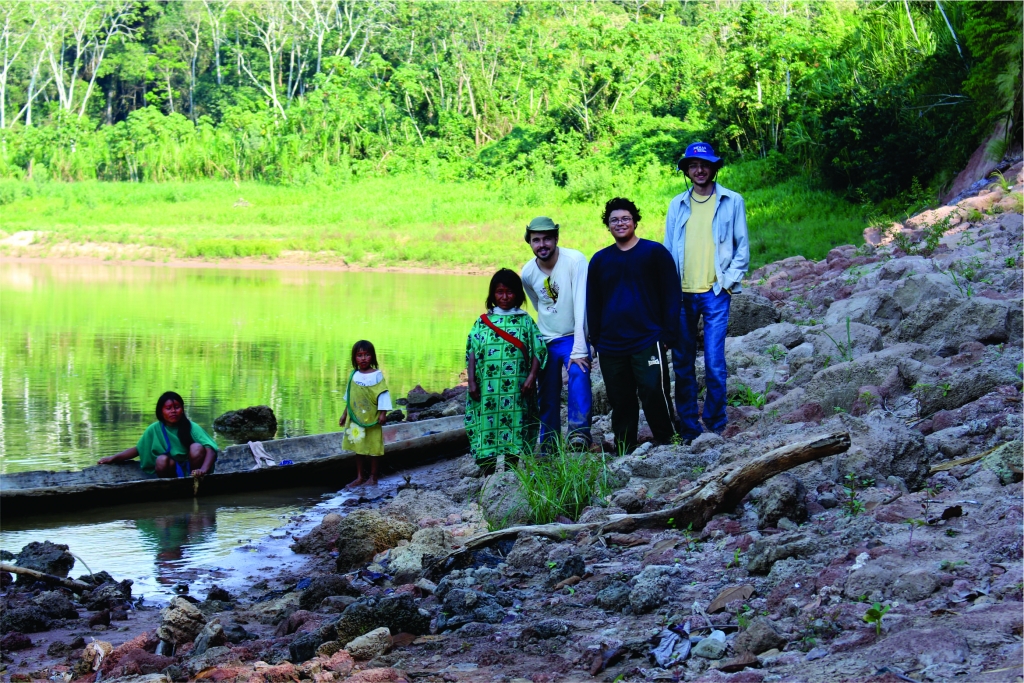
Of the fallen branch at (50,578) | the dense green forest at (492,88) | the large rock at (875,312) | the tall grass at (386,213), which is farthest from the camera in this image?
the tall grass at (386,213)

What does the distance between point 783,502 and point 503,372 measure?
267cm

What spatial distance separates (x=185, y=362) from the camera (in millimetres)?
15656

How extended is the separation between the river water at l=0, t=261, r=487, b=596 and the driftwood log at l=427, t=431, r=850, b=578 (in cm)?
210

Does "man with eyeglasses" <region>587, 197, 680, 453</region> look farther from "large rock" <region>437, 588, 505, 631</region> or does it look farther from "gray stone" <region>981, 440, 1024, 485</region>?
"large rock" <region>437, 588, 505, 631</region>

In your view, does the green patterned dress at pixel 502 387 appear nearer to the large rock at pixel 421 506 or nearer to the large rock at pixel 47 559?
the large rock at pixel 421 506

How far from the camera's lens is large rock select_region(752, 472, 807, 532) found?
5.17 metres

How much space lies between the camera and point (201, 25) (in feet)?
171

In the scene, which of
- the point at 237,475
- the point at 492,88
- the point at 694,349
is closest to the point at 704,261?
the point at 694,349

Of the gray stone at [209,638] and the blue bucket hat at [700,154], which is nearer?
the gray stone at [209,638]

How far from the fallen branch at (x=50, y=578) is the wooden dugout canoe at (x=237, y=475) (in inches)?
67.8

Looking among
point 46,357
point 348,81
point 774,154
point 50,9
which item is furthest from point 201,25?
point 46,357

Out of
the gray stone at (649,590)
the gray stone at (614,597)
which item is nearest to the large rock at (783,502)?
the gray stone at (649,590)

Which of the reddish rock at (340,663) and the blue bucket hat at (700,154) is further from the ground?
the blue bucket hat at (700,154)

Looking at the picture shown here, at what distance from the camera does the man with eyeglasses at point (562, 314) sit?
7.27 metres
